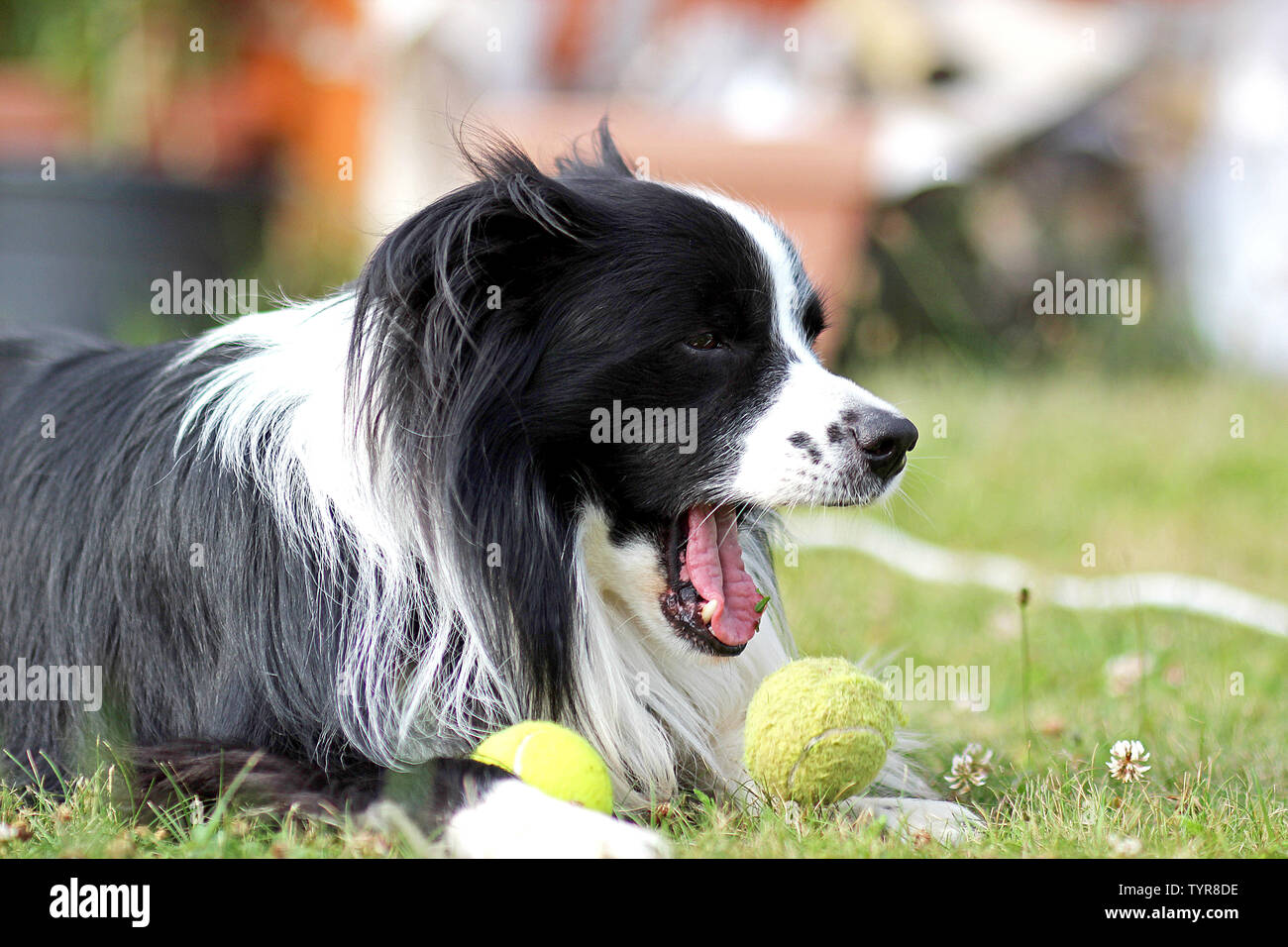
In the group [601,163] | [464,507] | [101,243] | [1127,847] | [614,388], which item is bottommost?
[1127,847]

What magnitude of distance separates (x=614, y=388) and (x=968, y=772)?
1.14m

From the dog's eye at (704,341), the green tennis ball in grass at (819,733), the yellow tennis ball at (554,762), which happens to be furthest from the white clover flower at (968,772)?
the dog's eye at (704,341)

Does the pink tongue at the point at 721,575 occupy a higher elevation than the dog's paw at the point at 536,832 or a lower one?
higher

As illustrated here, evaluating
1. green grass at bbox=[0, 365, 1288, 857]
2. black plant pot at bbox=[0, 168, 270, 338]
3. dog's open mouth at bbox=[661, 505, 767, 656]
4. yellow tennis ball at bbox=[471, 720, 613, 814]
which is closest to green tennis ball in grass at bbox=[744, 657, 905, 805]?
green grass at bbox=[0, 365, 1288, 857]

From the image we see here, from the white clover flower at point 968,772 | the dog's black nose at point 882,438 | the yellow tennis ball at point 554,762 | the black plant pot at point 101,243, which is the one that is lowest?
the white clover flower at point 968,772

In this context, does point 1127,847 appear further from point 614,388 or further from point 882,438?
point 614,388

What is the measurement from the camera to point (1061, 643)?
4.50 metres

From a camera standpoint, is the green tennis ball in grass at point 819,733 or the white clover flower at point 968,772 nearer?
the green tennis ball in grass at point 819,733

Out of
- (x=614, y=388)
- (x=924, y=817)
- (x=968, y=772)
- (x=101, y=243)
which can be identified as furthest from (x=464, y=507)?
(x=101, y=243)

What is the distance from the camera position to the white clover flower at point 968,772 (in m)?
3.02

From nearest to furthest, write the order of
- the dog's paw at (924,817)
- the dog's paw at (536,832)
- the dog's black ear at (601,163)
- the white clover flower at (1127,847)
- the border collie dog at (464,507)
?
the dog's paw at (536,832) → the white clover flower at (1127,847) → the dog's paw at (924,817) → the border collie dog at (464,507) → the dog's black ear at (601,163)

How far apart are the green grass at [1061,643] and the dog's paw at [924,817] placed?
0.04 meters

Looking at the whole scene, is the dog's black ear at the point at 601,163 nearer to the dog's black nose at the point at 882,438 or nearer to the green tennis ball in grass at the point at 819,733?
the dog's black nose at the point at 882,438
